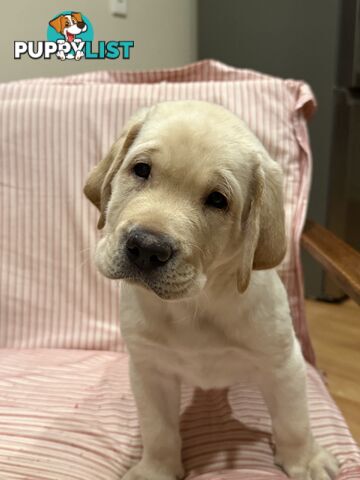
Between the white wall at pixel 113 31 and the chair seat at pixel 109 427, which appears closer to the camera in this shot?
the chair seat at pixel 109 427

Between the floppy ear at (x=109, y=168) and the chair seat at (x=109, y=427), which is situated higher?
the floppy ear at (x=109, y=168)

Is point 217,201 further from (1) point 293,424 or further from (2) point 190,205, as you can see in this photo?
(1) point 293,424

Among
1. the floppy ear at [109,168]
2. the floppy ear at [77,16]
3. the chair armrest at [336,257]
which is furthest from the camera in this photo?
the floppy ear at [77,16]

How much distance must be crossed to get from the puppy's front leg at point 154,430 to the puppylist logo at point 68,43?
1231 mm

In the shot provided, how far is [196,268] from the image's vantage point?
2.79 ft

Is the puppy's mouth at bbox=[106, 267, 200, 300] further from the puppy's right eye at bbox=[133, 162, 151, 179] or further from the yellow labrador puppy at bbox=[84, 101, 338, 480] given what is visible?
the puppy's right eye at bbox=[133, 162, 151, 179]

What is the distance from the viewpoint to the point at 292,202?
5.18 feet

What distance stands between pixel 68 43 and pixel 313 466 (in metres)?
1.58

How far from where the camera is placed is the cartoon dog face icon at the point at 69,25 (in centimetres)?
185

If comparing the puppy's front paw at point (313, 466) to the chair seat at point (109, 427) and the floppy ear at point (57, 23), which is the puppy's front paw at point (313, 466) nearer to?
the chair seat at point (109, 427)

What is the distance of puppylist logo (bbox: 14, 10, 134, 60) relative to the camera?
6.02ft

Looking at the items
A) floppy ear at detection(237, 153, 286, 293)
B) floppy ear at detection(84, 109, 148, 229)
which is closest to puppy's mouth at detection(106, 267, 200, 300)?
floppy ear at detection(237, 153, 286, 293)

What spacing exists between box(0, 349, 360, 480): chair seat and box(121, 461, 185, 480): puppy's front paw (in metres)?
0.02

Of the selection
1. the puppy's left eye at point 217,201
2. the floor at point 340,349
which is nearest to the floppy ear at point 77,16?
the puppy's left eye at point 217,201
